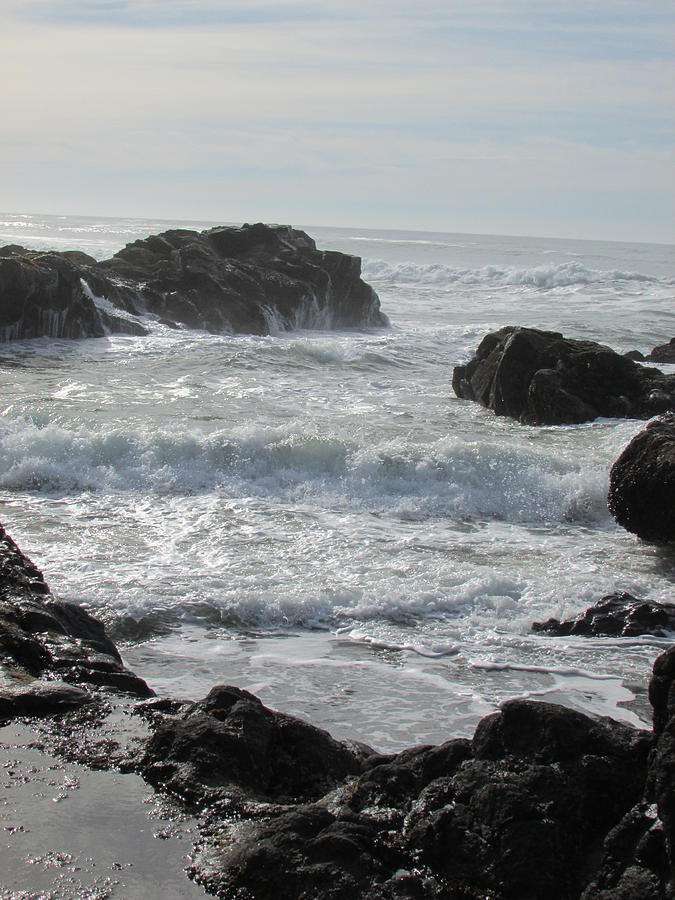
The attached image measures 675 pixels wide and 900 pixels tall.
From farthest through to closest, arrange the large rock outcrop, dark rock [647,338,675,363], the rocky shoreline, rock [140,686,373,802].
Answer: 1. dark rock [647,338,675,363]
2. the large rock outcrop
3. rock [140,686,373,802]
4. the rocky shoreline

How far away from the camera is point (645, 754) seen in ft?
12.3

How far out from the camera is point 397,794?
3.85 m

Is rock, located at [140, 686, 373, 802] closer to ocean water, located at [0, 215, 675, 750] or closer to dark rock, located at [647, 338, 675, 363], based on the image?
ocean water, located at [0, 215, 675, 750]

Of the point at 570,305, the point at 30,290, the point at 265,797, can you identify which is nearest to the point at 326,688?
the point at 265,797

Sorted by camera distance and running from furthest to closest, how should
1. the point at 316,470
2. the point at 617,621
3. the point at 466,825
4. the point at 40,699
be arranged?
the point at 316,470 < the point at 617,621 < the point at 40,699 < the point at 466,825

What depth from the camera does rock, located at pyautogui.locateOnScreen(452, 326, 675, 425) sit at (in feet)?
51.2

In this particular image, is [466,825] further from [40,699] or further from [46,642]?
[46,642]

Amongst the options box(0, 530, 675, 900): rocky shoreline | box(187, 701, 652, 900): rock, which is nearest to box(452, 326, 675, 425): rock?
box(0, 530, 675, 900): rocky shoreline

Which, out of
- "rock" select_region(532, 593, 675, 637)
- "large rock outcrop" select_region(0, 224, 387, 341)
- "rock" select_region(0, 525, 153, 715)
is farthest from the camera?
"large rock outcrop" select_region(0, 224, 387, 341)

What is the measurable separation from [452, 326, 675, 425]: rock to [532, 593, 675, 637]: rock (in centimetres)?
801

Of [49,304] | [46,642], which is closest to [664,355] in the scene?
[49,304]

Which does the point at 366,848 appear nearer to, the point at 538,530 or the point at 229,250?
the point at 538,530

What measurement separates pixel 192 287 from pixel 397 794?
2362 centimetres

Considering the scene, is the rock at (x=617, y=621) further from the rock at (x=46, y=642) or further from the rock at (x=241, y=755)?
the rock at (x=46, y=642)
